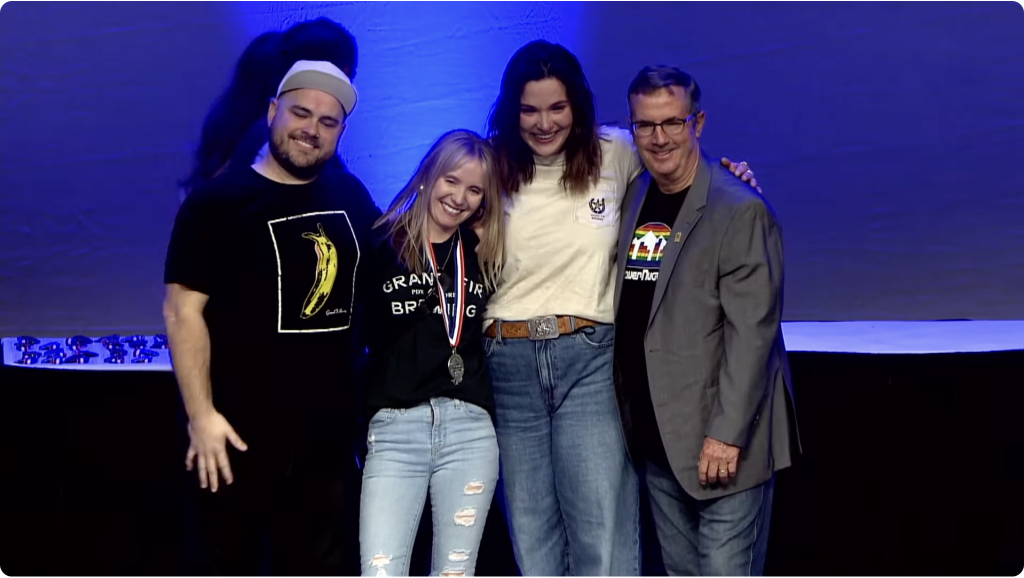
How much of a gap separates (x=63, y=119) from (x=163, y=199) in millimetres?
441

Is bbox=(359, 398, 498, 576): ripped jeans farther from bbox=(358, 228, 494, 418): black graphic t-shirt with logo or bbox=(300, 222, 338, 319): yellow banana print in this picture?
bbox=(300, 222, 338, 319): yellow banana print

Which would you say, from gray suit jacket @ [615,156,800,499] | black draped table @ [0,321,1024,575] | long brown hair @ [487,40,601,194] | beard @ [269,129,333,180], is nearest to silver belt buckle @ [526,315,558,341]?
gray suit jacket @ [615,156,800,499]

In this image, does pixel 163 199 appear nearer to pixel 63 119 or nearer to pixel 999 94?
pixel 63 119

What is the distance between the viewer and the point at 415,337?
7.86ft

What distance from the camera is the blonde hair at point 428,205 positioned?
244 cm

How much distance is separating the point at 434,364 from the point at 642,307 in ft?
1.76

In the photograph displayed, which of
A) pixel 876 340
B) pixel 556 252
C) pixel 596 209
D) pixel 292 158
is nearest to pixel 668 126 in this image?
pixel 596 209

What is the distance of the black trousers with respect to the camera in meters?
2.35

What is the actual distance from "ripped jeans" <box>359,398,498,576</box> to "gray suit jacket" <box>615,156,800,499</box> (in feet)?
1.56

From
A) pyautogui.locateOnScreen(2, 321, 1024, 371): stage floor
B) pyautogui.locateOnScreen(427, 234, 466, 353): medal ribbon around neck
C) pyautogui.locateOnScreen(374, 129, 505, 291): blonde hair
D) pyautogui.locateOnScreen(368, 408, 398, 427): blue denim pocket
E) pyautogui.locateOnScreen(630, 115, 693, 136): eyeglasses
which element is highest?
pyautogui.locateOnScreen(630, 115, 693, 136): eyeglasses

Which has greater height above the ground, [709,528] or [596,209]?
[596,209]

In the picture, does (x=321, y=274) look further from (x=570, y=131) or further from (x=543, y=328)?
(x=570, y=131)

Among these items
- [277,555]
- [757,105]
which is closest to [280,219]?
[277,555]

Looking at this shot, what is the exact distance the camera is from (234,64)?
3350mm
